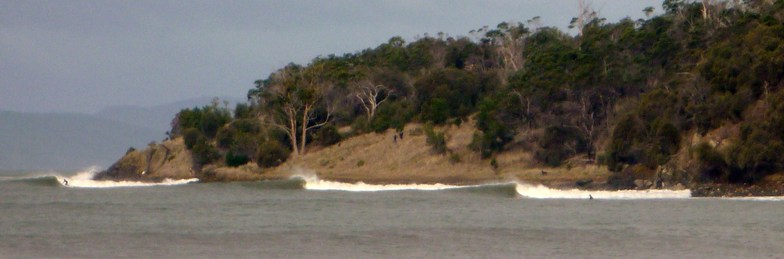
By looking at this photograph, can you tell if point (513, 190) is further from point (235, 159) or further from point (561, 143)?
point (235, 159)

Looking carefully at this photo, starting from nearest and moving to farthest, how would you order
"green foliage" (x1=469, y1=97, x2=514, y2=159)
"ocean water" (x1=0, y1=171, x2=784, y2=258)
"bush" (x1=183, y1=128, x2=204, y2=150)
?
1. "ocean water" (x1=0, y1=171, x2=784, y2=258)
2. "green foliage" (x1=469, y1=97, x2=514, y2=159)
3. "bush" (x1=183, y1=128, x2=204, y2=150)

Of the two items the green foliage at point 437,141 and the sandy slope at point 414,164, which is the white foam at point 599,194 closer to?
the sandy slope at point 414,164

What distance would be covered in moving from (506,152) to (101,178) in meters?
38.0

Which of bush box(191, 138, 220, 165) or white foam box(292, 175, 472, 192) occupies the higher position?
bush box(191, 138, 220, 165)

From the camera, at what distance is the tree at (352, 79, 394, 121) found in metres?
97.4

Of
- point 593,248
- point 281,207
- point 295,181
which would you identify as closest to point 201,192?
point 295,181

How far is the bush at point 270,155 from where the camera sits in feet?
290

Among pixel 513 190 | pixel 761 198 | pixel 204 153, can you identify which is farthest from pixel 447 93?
pixel 761 198

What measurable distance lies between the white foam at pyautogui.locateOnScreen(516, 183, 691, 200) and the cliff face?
37385 millimetres

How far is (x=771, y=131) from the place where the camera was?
57812mm

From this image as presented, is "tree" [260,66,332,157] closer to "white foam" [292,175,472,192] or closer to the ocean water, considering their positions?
"white foam" [292,175,472,192]

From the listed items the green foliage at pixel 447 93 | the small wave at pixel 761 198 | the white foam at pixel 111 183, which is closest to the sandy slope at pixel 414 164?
the green foliage at pixel 447 93

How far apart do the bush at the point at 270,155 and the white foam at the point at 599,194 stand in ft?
94.9

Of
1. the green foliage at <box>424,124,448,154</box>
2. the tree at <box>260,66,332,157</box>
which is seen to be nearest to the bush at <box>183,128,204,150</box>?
the tree at <box>260,66,332,157</box>
